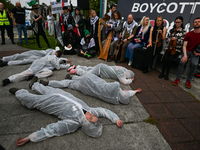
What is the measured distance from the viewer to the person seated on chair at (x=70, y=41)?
6011 millimetres

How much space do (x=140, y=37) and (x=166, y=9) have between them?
1.80 meters

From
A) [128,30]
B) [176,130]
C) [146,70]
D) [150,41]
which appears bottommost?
[176,130]

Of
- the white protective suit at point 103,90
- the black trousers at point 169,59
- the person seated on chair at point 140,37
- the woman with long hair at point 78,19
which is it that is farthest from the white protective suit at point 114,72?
the woman with long hair at point 78,19

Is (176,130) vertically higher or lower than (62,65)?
lower

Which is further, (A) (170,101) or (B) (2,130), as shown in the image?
(A) (170,101)

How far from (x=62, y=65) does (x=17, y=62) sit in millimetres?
1606

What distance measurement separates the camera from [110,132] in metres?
2.03

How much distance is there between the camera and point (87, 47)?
5.90m

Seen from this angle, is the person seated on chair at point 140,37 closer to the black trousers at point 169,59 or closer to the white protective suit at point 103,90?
the black trousers at point 169,59

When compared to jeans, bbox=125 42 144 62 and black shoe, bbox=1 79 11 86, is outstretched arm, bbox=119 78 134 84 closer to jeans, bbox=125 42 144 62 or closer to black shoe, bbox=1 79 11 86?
jeans, bbox=125 42 144 62

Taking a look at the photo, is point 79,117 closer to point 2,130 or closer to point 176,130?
point 2,130

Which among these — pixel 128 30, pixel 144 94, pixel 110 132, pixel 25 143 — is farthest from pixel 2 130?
pixel 128 30

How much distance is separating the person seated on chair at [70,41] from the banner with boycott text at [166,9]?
294 centimetres

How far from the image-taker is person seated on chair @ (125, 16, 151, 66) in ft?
15.0
